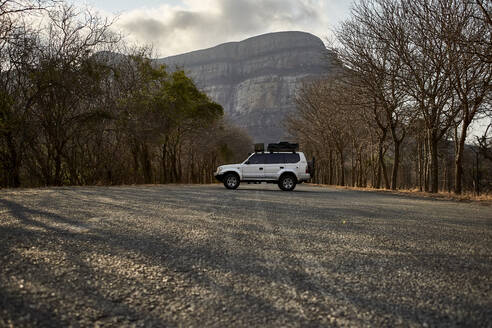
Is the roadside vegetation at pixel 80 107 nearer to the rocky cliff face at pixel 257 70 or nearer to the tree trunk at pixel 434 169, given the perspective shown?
the tree trunk at pixel 434 169

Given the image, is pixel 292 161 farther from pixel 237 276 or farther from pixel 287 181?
pixel 237 276

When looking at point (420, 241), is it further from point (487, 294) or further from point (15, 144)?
point (15, 144)

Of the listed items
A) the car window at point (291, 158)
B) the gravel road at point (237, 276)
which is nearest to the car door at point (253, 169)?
the car window at point (291, 158)

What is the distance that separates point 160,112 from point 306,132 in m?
16.2

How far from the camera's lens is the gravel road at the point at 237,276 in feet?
7.14

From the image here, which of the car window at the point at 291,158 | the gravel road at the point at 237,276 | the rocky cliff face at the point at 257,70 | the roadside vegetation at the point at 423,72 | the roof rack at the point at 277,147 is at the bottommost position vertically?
the gravel road at the point at 237,276

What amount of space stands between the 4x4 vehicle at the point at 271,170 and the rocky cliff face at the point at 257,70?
104885 millimetres

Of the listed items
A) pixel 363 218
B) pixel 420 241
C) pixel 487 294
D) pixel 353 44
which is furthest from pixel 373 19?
pixel 487 294

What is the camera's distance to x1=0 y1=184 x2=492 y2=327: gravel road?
218 cm

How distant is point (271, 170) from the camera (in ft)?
61.2

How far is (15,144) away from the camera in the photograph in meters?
19.2

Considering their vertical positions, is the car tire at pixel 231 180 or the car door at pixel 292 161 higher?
the car door at pixel 292 161

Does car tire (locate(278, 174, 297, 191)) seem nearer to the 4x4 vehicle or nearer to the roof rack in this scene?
the 4x4 vehicle

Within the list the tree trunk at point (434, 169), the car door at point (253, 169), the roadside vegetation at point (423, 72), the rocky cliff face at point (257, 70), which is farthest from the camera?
the rocky cliff face at point (257, 70)
